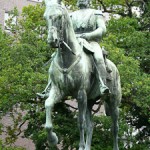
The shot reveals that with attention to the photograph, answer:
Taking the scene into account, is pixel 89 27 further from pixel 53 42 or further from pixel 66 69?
pixel 53 42

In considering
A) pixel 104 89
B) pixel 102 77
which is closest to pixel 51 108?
pixel 104 89

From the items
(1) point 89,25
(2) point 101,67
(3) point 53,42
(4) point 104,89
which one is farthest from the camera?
(1) point 89,25

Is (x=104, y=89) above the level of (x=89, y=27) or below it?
below

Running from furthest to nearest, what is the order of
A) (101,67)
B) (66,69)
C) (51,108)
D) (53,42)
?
1. (101,67)
2. (66,69)
3. (51,108)
4. (53,42)

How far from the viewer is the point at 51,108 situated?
10.1m

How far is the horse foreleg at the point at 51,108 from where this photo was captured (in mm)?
9922

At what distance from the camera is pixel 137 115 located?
2392cm

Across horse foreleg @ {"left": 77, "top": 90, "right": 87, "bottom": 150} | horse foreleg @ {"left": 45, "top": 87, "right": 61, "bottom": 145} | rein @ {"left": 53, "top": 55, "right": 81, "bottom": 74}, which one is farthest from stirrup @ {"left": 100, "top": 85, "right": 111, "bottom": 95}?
horse foreleg @ {"left": 45, "top": 87, "right": 61, "bottom": 145}

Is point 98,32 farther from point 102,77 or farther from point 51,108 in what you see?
point 51,108

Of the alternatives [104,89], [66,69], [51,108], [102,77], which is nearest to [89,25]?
[102,77]

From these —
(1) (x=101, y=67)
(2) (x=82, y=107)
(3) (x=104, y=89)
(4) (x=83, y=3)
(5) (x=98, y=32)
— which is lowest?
(2) (x=82, y=107)

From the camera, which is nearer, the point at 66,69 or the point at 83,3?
the point at 66,69

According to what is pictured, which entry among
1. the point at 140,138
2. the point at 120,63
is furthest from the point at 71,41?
the point at 140,138

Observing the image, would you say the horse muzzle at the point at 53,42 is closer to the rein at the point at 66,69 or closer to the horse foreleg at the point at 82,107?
the rein at the point at 66,69
